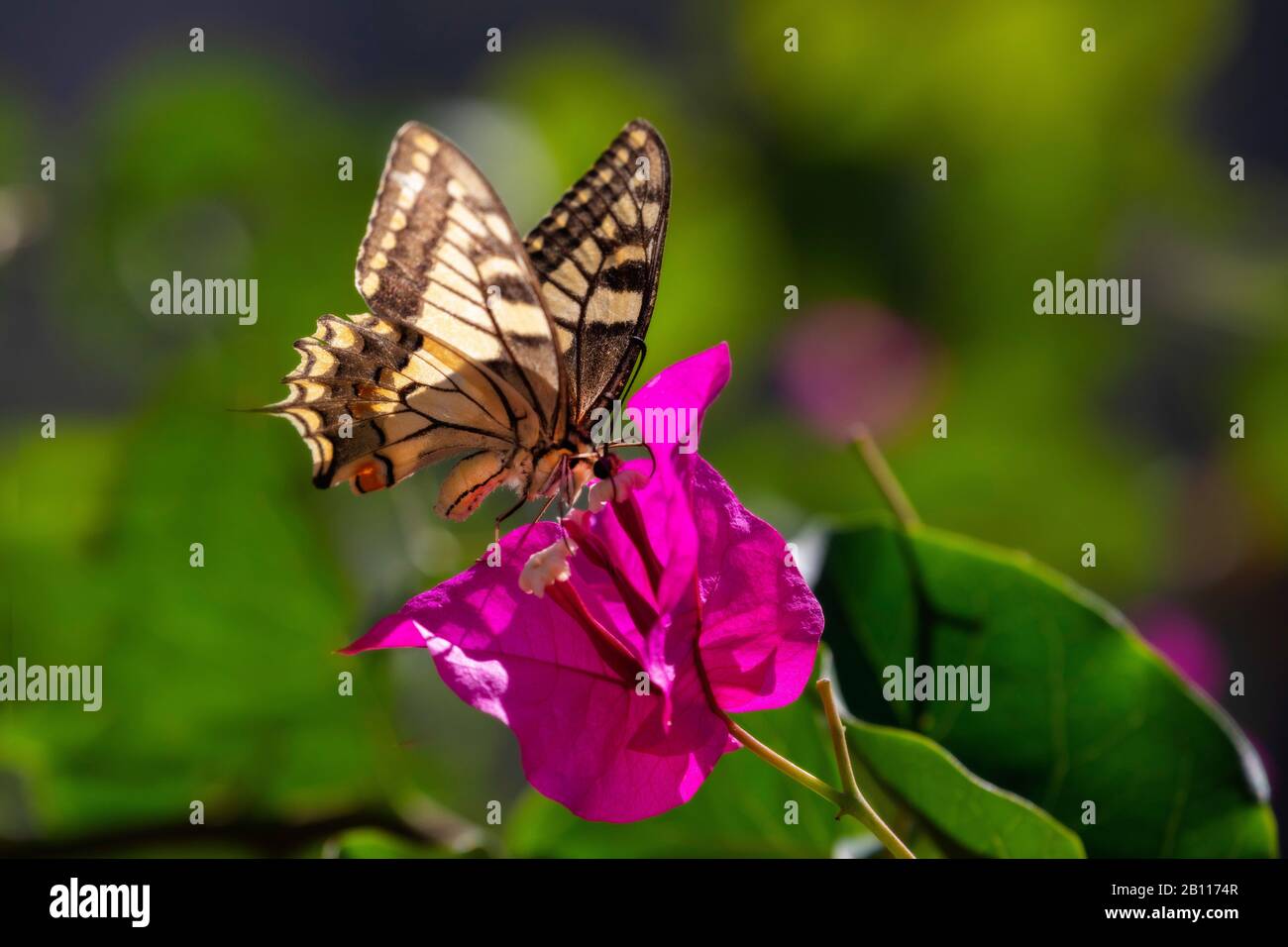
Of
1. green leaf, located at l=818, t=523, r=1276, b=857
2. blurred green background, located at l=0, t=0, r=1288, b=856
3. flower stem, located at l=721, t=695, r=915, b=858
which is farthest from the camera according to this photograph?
blurred green background, located at l=0, t=0, r=1288, b=856

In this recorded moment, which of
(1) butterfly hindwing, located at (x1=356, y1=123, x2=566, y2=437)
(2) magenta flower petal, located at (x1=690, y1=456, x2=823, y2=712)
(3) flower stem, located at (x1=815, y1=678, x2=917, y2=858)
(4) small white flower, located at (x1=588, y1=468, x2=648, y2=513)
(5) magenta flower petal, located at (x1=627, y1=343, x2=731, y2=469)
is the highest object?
(1) butterfly hindwing, located at (x1=356, y1=123, x2=566, y2=437)

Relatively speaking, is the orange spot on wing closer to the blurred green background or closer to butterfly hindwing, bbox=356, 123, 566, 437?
butterfly hindwing, bbox=356, 123, 566, 437

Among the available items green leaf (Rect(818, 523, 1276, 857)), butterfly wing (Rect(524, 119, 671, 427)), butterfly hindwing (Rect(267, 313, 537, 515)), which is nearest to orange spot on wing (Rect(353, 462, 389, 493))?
butterfly hindwing (Rect(267, 313, 537, 515))

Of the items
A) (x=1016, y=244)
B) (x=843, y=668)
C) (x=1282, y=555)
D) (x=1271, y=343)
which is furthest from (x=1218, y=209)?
(x=843, y=668)

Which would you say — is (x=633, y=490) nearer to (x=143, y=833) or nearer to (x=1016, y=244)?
(x=143, y=833)

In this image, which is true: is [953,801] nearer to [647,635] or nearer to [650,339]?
[647,635]

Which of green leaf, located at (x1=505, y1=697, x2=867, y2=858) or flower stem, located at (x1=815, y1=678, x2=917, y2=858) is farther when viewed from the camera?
green leaf, located at (x1=505, y1=697, x2=867, y2=858)

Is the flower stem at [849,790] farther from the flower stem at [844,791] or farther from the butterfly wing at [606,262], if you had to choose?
the butterfly wing at [606,262]

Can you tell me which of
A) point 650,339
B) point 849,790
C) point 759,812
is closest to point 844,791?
point 849,790
